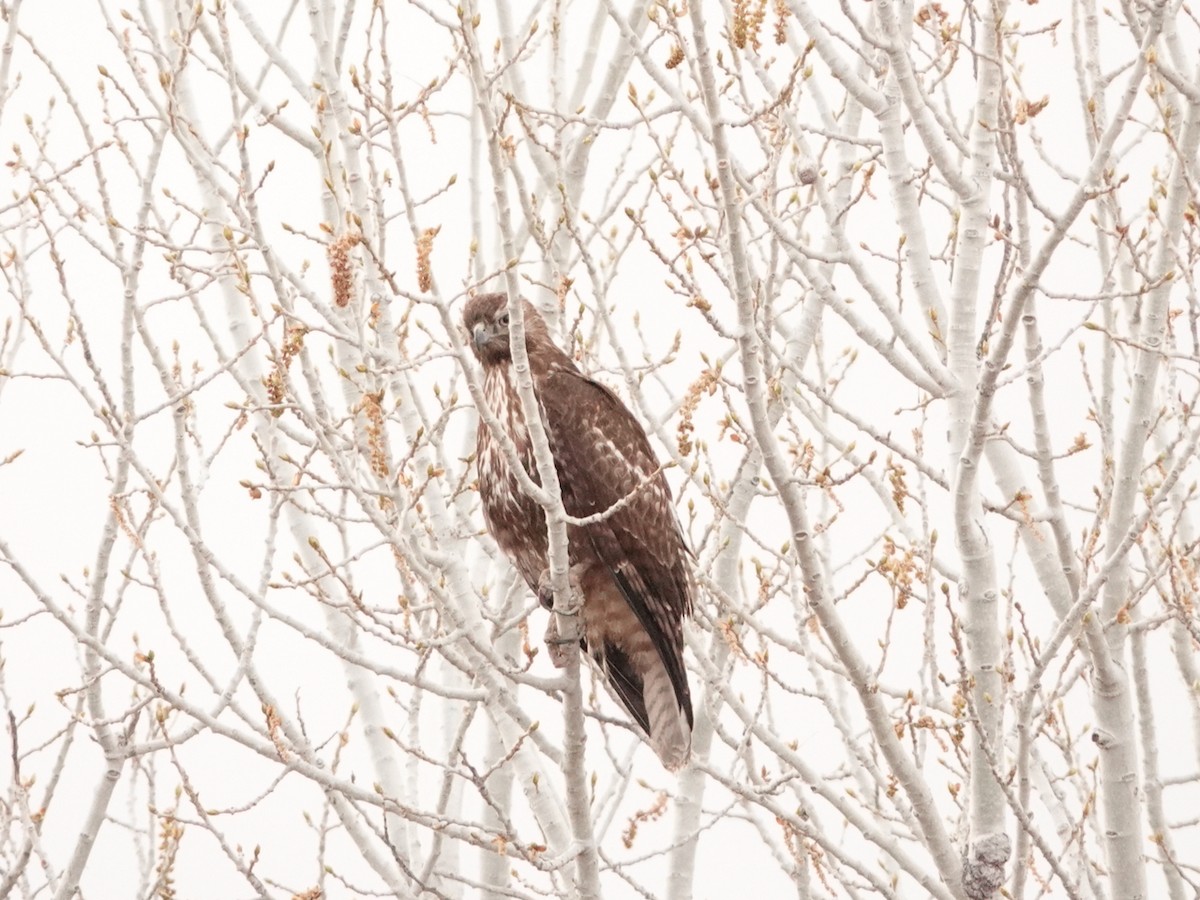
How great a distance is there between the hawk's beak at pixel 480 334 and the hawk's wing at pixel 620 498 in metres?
0.27

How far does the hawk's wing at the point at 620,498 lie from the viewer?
16.3ft

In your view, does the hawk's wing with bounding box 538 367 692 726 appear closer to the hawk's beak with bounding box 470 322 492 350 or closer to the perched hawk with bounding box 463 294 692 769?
the perched hawk with bounding box 463 294 692 769

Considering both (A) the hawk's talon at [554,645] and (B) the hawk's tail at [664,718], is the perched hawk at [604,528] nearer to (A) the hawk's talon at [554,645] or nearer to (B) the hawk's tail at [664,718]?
(B) the hawk's tail at [664,718]

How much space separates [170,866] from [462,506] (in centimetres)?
179

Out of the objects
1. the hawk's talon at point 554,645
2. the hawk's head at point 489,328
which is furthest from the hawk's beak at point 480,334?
the hawk's talon at point 554,645

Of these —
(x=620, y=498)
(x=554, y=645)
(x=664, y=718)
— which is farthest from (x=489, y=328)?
(x=664, y=718)

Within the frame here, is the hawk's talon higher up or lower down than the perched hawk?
lower down

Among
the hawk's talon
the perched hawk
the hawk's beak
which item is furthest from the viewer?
the hawk's beak

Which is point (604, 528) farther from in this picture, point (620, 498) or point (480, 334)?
point (480, 334)

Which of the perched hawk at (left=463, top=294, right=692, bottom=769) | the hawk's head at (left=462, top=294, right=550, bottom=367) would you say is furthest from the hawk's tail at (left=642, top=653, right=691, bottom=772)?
the hawk's head at (left=462, top=294, right=550, bottom=367)

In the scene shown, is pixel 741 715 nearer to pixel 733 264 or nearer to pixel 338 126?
Answer: pixel 733 264

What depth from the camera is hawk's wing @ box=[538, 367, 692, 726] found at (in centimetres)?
496

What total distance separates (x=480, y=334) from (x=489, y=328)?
46mm

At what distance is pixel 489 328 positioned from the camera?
522cm
